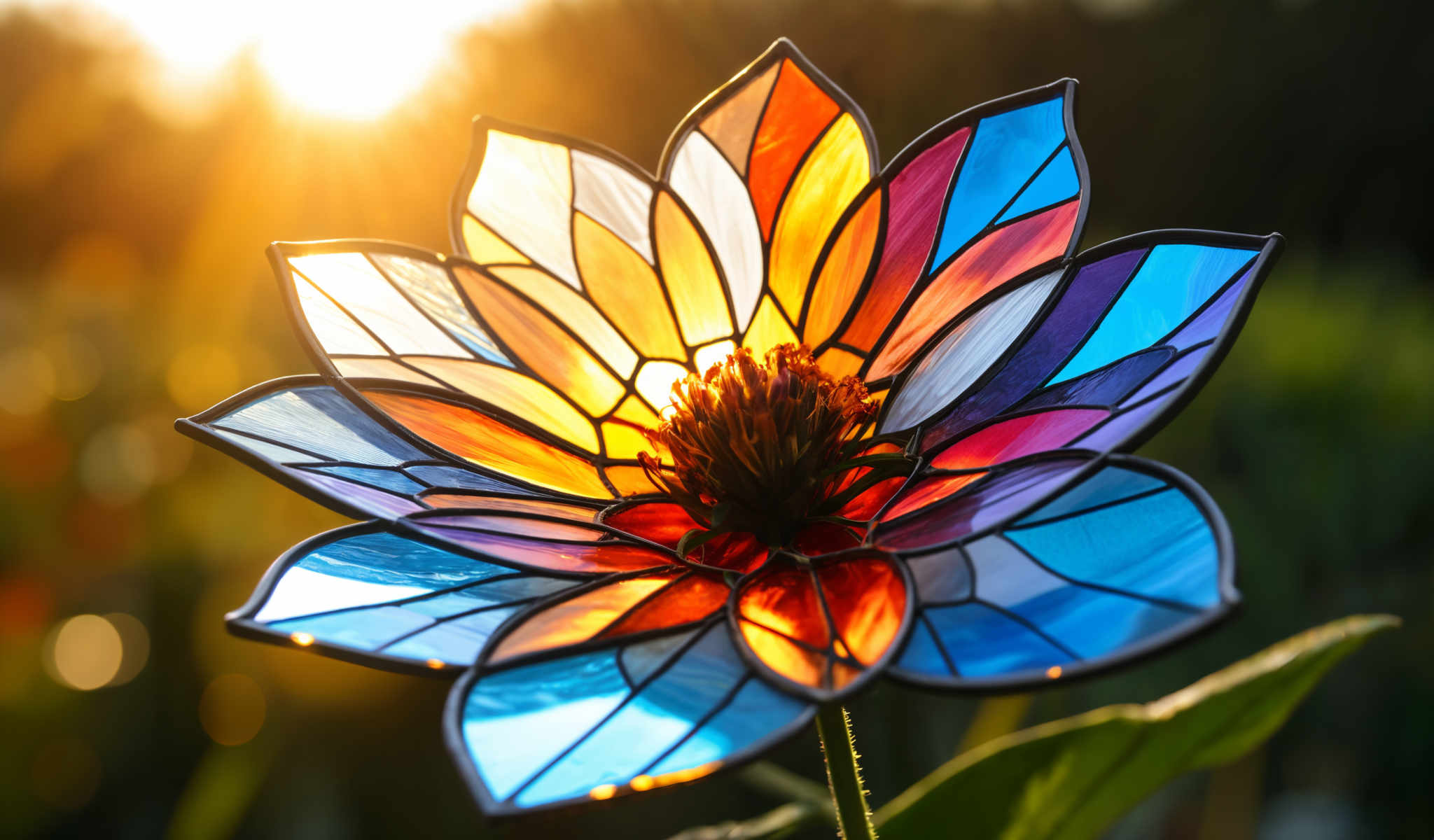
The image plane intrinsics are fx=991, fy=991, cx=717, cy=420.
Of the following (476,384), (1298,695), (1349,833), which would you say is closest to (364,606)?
(476,384)

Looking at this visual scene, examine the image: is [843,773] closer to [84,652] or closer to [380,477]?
[380,477]

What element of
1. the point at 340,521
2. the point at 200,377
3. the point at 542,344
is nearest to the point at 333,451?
the point at 542,344

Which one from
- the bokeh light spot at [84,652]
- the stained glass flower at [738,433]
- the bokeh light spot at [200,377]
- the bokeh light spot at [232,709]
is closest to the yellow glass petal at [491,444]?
the stained glass flower at [738,433]

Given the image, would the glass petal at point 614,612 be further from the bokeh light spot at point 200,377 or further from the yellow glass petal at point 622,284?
the bokeh light spot at point 200,377

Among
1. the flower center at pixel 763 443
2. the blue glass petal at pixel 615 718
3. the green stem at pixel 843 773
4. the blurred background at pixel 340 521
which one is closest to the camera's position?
the blue glass petal at pixel 615 718

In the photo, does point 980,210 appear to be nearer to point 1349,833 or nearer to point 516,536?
point 516,536
